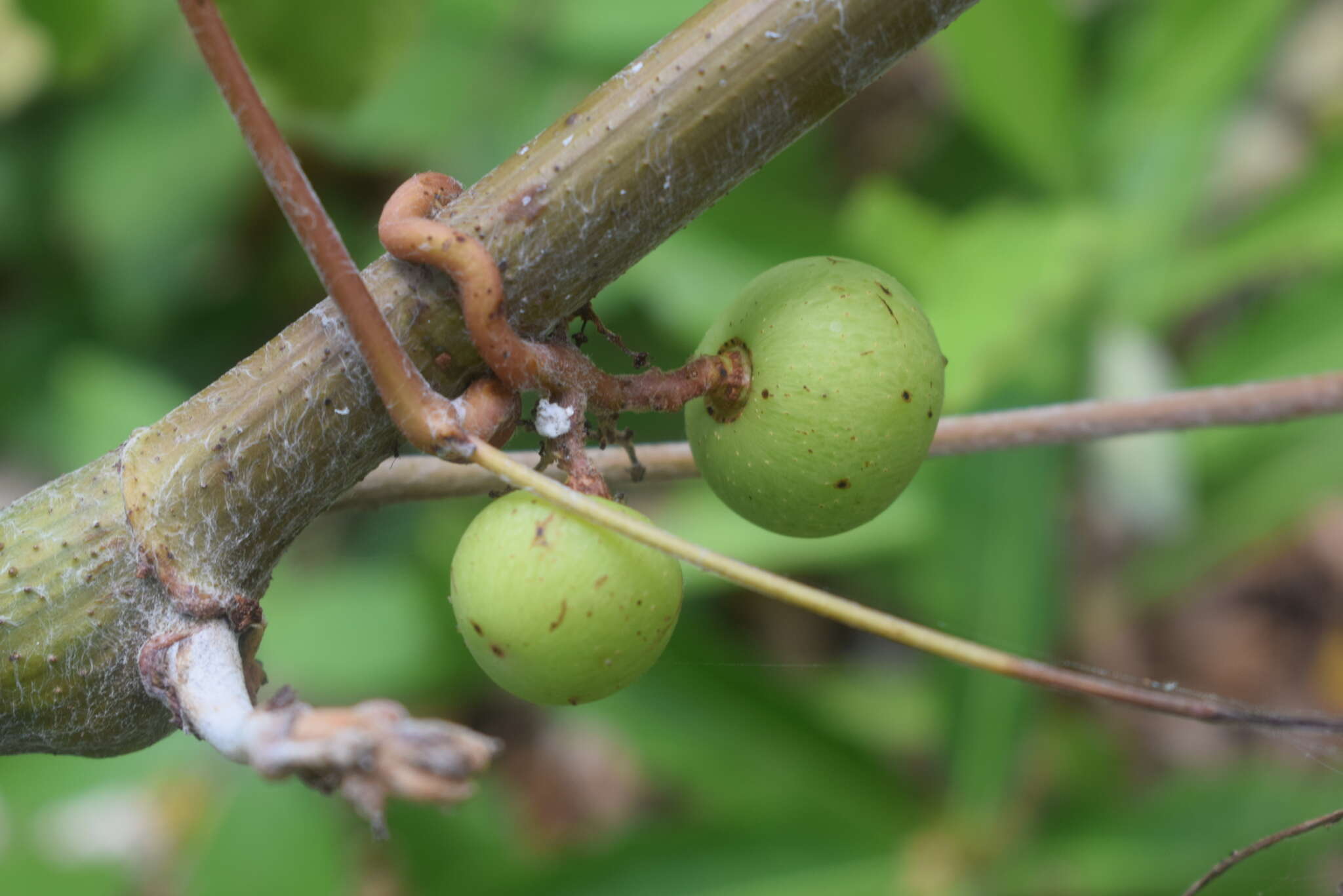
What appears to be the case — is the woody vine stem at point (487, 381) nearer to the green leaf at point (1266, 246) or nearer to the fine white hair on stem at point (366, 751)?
the fine white hair on stem at point (366, 751)

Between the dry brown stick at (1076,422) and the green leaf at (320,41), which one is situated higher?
the green leaf at (320,41)

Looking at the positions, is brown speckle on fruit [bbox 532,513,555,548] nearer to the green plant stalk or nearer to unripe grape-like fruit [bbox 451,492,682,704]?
unripe grape-like fruit [bbox 451,492,682,704]

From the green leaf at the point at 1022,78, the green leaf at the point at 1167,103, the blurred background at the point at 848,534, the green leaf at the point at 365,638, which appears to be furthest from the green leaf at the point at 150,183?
the green leaf at the point at 1167,103

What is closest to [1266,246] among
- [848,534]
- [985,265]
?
[985,265]

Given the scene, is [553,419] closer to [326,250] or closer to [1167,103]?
[326,250]

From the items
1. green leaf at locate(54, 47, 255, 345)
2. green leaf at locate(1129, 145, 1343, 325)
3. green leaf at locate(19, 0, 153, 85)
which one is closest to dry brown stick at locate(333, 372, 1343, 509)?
green leaf at locate(19, 0, 153, 85)

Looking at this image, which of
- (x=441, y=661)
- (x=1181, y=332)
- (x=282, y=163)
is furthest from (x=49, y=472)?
(x=1181, y=332)
